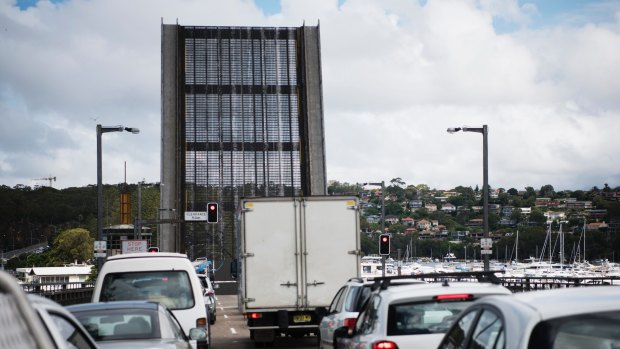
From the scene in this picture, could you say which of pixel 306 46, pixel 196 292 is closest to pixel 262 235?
pixel 196 292

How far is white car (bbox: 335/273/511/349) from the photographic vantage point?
30.8ft

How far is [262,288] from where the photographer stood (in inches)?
874

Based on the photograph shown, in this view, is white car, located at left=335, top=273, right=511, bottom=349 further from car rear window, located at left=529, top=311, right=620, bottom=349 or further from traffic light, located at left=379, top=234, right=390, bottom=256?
traffic light, located at left=379, top=234, right=390, bottom=256

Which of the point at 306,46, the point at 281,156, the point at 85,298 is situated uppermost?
the point at 306,46

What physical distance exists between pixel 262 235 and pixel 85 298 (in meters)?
17.7

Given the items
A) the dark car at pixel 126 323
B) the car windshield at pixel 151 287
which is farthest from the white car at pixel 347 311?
the dark car at pixel 126 323

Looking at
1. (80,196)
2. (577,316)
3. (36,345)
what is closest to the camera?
(36,345)

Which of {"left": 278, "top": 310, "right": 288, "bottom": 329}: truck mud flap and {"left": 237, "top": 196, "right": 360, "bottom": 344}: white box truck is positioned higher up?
{"left": 237, "top": 196, "right": 360, "bottom": 344}: white box truck

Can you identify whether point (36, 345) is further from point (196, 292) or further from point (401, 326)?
point (196, 292)

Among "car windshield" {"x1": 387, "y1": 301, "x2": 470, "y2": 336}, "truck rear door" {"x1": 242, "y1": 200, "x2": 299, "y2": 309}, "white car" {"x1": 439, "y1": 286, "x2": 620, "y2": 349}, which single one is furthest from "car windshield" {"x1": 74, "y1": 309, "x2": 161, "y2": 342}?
"truck rear door" {"x1": 242, "y1": 200, "x2": 299, "y2": 309}

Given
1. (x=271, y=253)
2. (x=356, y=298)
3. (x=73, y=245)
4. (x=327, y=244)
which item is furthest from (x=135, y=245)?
(x=73, y=245)

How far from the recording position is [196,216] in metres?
44.5

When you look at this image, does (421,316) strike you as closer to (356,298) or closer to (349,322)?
(349,322)

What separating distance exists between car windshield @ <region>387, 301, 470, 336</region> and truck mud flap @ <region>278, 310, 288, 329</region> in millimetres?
12608
